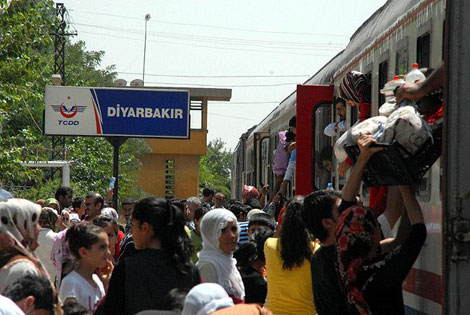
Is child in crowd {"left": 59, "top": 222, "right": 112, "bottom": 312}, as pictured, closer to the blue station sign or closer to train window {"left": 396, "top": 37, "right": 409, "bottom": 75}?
train window {"left": 396, "top": 37, "right": 409, "bottom": 75}

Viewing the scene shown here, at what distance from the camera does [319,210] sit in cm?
518

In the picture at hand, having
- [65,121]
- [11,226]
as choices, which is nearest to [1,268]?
[11,226]

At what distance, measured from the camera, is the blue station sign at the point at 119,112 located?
21.4 m

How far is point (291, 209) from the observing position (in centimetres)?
596

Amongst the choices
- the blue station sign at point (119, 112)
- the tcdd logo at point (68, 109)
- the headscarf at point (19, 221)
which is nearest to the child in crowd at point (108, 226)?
the headscarf at point (19, 221)

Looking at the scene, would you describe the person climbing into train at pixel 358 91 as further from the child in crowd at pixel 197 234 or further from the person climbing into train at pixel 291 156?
the person climbing into train at pixel 291 156

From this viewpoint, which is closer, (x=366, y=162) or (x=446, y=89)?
(x=446, y=89)

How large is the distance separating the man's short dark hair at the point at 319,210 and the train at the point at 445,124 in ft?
1.90

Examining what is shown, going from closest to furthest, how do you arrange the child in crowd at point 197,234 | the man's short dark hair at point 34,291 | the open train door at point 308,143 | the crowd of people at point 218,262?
the man's short dark hair at point 34,291, the crowd of people at point 218,262, the child in crowd at point 197,234, the open train door at point 308,143

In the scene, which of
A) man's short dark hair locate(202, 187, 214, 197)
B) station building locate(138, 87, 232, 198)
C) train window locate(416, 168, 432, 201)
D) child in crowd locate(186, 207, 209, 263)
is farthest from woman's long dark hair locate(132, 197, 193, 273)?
station building locate(138, 87, 232, 198)

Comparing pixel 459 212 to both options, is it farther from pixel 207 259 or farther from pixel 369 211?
pixel 207 259

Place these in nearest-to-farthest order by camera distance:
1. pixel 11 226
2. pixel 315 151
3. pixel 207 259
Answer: pixel 11 226 < pixel 207 259 < pixel 315 151

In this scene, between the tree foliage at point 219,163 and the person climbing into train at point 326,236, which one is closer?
the person climbing into train at point 326,236

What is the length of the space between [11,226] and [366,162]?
1706mm
